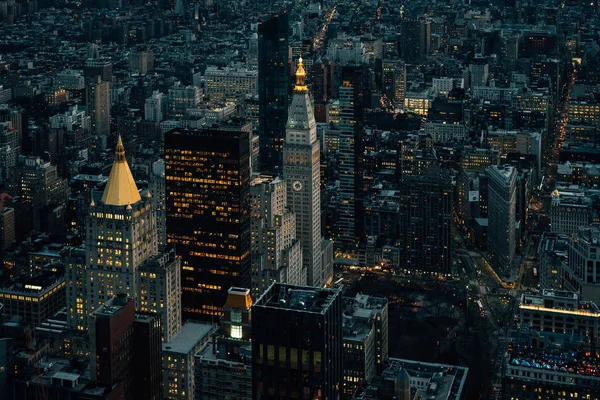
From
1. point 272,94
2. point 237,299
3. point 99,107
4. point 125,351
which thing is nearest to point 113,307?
point 125,351

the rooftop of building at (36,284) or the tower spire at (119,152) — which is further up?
the tower spire at (119,152)

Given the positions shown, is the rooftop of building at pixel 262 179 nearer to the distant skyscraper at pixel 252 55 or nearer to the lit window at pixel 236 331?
the lit window at pixel 236 331

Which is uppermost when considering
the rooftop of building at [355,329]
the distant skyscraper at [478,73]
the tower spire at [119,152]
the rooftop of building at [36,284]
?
the distant skyscraper at [478,73]

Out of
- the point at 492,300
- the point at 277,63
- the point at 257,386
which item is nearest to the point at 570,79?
the point at 277,63

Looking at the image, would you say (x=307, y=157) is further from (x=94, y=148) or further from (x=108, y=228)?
(x=94, y=148)

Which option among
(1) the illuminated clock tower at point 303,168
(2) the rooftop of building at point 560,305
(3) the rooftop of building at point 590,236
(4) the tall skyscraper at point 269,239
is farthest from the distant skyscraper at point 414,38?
(2) the rooftop of building at point 560,305

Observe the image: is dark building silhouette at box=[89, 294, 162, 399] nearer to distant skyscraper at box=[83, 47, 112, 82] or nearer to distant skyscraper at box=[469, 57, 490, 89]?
distant skyscraper at box=[83, 47, 112, 82]

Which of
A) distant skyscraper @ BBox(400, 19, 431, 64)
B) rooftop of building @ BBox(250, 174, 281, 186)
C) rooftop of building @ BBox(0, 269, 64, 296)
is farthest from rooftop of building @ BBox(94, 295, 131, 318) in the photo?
distant skyscraper @ BBox(400, 19, 431, 64)

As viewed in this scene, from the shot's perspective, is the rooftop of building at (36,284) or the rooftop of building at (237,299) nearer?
the rooftop of building at (237,299)
